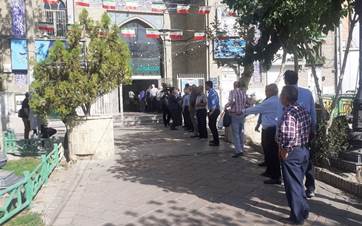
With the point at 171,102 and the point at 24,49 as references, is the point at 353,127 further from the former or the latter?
the point at 24,49

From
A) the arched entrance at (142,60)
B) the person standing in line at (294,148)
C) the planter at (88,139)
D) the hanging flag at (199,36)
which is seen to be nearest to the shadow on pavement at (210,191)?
the person standing in line at (294,148)

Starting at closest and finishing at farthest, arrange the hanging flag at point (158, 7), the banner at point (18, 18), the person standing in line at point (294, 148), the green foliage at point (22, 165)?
the person standing in line at point (294, 148), the green foliage at point (22, 165), the banner at point (18, 18), the hanging flag at point (158, 7)

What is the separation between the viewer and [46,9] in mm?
23359

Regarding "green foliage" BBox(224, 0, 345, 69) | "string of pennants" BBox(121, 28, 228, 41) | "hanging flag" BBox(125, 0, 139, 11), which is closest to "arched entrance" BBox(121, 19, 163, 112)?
"string of pennants" BBox(121, 28, 228, 41)

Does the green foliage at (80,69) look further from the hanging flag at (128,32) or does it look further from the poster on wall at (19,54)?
the hanging flag at (128,32)

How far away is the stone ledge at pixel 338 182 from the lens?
6682mm

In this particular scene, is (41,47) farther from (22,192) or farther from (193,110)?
(22,192)

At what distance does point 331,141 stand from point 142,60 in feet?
67.2

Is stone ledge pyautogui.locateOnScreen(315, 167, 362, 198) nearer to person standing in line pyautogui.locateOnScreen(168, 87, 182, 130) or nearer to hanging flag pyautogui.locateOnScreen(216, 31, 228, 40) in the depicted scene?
hanging flag pyautogui.locateOnScreen(216, 31, 228, 40)

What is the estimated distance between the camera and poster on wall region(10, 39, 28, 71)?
866 inches

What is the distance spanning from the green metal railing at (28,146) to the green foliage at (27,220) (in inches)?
218

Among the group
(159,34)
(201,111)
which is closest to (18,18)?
(159,34)

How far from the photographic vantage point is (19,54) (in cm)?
2211

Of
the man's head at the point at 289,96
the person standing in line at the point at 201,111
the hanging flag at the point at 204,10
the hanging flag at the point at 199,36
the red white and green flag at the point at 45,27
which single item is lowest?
the person standing in line at the point at 201,111
